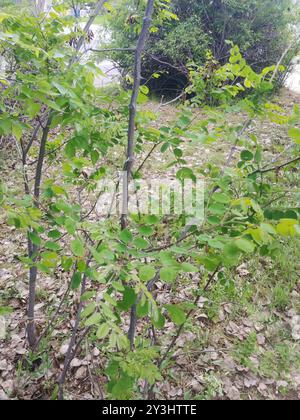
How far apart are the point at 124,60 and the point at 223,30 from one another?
6.90ft

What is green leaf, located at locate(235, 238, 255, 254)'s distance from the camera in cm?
80

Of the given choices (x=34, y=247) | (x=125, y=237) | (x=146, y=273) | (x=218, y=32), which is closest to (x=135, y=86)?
(x=125, y=237)

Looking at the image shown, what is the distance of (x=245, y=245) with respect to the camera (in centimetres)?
82

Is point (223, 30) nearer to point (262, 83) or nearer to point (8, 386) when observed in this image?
point (262, 83)

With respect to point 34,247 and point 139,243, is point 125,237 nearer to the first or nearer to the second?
point 139,243

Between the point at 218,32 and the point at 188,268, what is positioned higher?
the point at 218,32

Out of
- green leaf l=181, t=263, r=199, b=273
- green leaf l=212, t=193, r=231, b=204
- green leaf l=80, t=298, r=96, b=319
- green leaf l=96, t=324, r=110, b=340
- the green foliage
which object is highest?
the green foliage

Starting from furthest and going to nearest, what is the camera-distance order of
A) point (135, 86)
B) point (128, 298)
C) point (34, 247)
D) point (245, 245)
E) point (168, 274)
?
point (34, 247) → point (135, 86) → point (128, 298) → point (168, 274) → point (245, 245)

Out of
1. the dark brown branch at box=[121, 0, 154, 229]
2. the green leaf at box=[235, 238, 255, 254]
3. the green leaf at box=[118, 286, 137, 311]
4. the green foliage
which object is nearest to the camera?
the green leaf at box=[235, 238, 255, 254]

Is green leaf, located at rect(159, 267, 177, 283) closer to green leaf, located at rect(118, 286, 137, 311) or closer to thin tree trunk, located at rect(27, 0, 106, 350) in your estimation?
green leaf, located at rect(118, 286, 137, 311)

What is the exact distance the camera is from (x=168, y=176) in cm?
441

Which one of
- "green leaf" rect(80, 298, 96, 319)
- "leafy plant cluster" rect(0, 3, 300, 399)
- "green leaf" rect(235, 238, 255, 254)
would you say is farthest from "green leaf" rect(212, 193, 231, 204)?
"green leaf" rect(80, 298, 96, 319)

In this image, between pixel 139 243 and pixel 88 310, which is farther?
pixel 139 243
